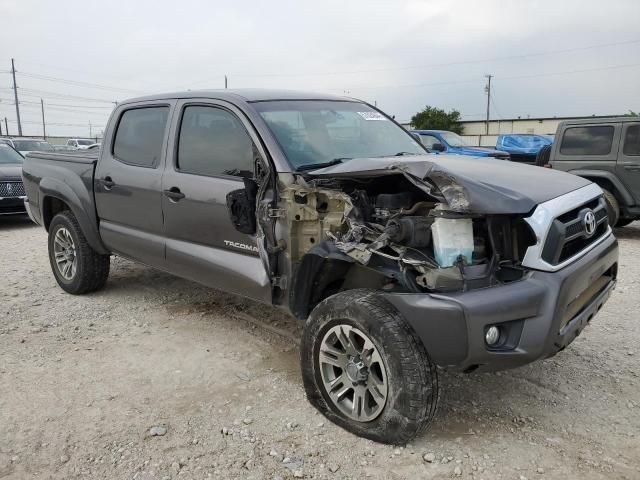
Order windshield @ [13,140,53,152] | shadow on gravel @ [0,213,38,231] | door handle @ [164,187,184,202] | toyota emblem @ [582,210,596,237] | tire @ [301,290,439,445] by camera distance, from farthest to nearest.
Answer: windshield @ [13,140,53,152]
shadow on gravel @ [0,213,38,231]
door handle @ [164,187,184,202]
toyota emblem @ [582,210,596,237]
tire @ [301,290,439,445]

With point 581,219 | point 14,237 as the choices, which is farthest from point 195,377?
point 14,237

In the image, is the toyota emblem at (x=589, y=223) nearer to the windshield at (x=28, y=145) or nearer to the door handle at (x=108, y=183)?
the door handle at (x=108, y=183)

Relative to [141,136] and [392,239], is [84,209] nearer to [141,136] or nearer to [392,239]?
[141,136]

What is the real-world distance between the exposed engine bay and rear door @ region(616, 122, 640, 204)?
21.2 feet

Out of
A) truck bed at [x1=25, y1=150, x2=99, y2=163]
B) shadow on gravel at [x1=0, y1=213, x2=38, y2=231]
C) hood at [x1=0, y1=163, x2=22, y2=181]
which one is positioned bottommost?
shadow on gravel at [x1=0, y1=213, x2=38, y2=231]

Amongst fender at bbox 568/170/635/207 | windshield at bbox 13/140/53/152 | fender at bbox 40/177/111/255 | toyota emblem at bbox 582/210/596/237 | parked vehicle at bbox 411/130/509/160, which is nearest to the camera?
toyota emblem at bbox 582/210/596/237

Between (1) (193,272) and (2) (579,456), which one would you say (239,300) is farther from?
(2) (579,456)

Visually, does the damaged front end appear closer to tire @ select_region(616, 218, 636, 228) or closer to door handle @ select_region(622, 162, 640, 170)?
door handle @ select_region(622, 162, 640, 170)

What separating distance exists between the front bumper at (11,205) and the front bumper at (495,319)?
9.63m

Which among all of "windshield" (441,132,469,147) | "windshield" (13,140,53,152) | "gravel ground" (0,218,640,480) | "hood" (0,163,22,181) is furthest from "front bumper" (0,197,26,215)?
"windshield" (441,132,469,147)

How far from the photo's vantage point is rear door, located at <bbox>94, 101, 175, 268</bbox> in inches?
172

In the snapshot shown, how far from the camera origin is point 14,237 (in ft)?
29.9

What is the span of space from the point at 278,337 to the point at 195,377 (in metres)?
0.84

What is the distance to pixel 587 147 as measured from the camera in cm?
870
